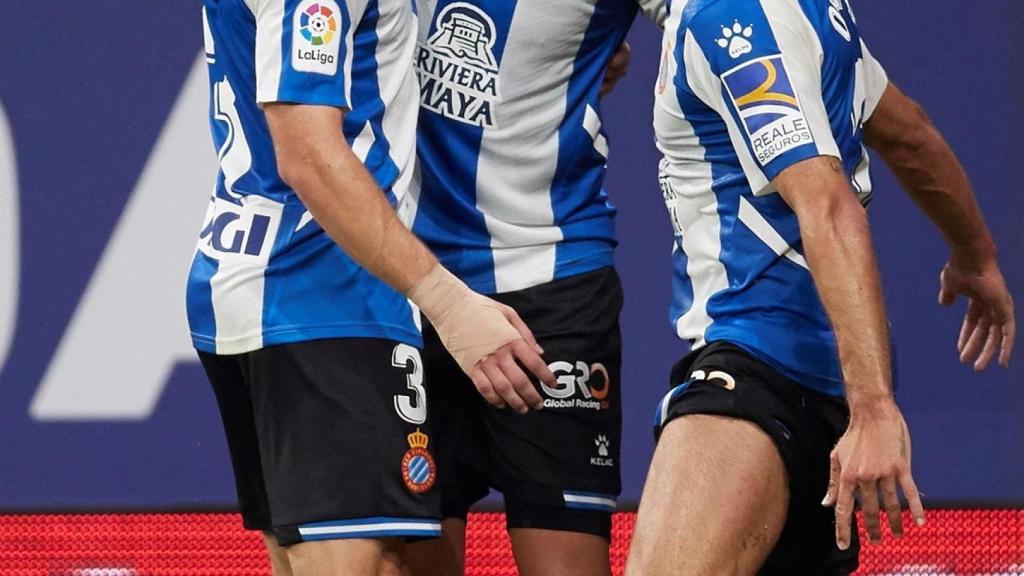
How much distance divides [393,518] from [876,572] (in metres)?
1.57

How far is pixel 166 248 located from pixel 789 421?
6.27 feet

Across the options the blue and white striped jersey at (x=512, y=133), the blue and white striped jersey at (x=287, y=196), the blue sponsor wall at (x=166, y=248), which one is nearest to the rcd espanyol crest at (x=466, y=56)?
the blue and white striped jersey at (x=512, y=133)

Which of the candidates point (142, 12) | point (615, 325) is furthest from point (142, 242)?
point (615, 325)

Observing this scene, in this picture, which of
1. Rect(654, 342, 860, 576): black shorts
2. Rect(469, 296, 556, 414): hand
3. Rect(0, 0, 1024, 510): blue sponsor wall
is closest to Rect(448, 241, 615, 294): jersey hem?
Rect(654, 342, 860, 576): black shorts

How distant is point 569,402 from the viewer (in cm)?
279

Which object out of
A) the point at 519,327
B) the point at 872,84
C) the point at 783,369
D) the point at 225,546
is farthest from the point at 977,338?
the point at 225,546

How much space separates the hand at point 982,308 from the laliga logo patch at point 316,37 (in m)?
1.14

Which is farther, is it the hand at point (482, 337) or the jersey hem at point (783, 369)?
the jersey hem at point (783, 369)

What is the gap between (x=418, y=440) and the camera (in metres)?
2.40

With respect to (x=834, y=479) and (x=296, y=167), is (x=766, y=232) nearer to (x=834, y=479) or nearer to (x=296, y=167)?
(x=834, y=479)

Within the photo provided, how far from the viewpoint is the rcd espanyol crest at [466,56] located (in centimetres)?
274

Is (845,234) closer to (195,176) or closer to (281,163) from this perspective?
(281,163)

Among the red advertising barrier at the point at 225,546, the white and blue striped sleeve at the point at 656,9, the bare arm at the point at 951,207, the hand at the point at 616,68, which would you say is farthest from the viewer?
the red advertising barrier at the point at 225,546

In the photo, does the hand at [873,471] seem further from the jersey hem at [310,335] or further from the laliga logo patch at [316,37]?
the laliga logo patch at [316,37]
